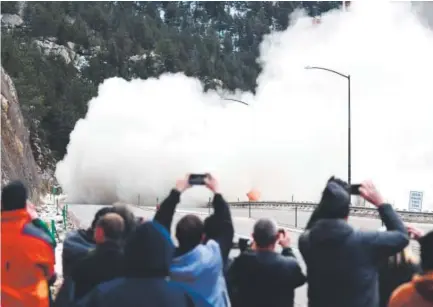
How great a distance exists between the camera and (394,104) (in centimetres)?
5275

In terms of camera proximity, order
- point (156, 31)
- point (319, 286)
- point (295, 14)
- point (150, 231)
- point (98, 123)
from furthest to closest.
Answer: point (295, 14) → point (156, 31) → point (98, 123) → point (319, 286) → point (150, 231)

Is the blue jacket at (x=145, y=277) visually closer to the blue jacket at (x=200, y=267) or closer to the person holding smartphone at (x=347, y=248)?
the blue jacket at (x=200, y=267)

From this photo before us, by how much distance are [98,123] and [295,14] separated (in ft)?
305

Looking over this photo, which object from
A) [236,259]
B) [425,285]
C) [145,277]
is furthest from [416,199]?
[145,277]

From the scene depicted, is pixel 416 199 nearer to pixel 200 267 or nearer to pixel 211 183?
pixel 211 183

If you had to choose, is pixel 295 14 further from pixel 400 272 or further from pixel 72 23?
pixel 400 272

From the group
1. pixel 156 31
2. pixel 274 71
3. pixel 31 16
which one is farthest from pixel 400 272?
pixel 156 31

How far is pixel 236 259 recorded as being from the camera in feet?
21.1

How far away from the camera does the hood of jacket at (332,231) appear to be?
5.99 metres

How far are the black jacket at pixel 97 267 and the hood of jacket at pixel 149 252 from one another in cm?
103

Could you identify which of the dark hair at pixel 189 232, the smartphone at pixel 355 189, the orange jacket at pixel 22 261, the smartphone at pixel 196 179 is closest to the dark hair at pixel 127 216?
the dark hair at pixel 189 232

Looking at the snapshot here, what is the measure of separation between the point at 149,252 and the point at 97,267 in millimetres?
1239

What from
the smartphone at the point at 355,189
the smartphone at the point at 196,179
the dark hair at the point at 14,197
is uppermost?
the smartphone at the point at 196,179

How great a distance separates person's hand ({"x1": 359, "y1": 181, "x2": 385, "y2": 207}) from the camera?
6.00m
